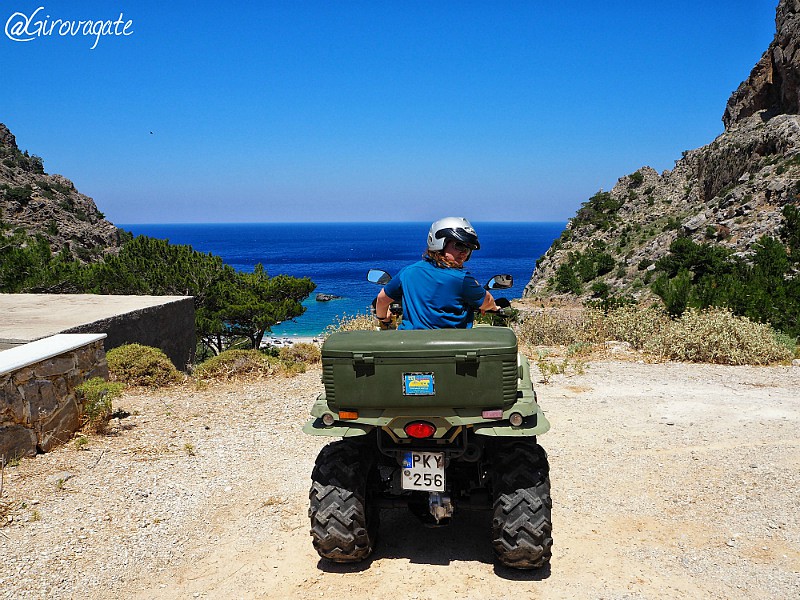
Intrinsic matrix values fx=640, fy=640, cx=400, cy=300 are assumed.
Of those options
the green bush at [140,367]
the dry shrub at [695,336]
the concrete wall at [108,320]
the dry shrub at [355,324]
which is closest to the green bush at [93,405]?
the green bush at [140,367]

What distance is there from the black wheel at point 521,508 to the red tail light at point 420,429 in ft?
1.95

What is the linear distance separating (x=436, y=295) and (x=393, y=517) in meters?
2.19

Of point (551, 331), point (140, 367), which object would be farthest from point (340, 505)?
point (551, 331)

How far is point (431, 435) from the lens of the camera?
4.11 meters

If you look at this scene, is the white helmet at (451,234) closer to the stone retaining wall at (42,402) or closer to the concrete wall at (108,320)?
the stone retaining wall at (42,402)

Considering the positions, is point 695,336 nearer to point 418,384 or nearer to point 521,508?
point 521,508

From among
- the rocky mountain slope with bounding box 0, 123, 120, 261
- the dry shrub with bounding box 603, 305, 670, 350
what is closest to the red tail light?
the dry shrub with bounding box 603, 305, 670, 350

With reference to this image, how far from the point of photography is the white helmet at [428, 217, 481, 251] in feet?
15.1

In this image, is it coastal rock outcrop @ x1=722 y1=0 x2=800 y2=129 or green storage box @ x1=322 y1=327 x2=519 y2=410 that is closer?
green storage box @ x1=322 y1=327 x2=519 y2=410

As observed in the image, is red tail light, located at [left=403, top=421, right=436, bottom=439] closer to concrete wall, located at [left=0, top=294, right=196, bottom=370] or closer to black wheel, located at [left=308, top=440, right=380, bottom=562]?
black wheel, located at [left=308, top=440, right=380, bottom=562]

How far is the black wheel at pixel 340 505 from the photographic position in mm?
4359

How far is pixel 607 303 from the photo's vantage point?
16844 millimetres

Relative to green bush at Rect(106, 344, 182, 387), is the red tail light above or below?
above

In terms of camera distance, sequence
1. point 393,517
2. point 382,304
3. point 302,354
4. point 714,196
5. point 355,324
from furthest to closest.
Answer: point 714,196
point 355,324
point 302,354
point 393,517
point 382,304
